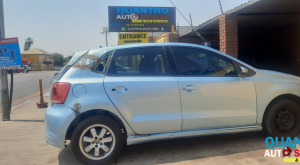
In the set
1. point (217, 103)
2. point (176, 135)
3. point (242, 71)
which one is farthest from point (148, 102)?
point (242, 71)

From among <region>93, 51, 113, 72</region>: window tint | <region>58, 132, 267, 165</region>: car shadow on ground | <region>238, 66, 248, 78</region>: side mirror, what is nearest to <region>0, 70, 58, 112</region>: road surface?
<region>58, 132, 267, 165</region>: car shadow on ground

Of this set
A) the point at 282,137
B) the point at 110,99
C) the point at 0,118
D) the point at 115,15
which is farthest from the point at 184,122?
the point at 115,15

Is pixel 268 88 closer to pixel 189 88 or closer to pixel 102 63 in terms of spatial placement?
pixel 189 88

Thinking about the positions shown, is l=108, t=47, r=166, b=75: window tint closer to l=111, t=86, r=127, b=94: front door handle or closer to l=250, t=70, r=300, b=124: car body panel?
l=111, t=86, r=127, b=94: front door handle

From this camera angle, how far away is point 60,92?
3508 mm

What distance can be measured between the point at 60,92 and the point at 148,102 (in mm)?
1260

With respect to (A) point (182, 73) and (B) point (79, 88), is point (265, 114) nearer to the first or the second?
(A) point (182, 73)

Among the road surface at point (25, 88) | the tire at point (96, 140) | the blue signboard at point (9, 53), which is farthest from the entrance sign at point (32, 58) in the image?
the tire at point (96, 140)

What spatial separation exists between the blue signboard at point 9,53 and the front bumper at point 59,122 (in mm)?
4101

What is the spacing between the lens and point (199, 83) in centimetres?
386

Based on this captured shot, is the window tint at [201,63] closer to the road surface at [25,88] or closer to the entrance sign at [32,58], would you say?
the road surface at [25,88]

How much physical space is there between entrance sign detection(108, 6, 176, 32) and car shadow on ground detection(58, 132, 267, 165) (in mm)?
9006

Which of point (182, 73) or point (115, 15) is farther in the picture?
point (115, 15)

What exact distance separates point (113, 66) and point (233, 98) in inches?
77.2
